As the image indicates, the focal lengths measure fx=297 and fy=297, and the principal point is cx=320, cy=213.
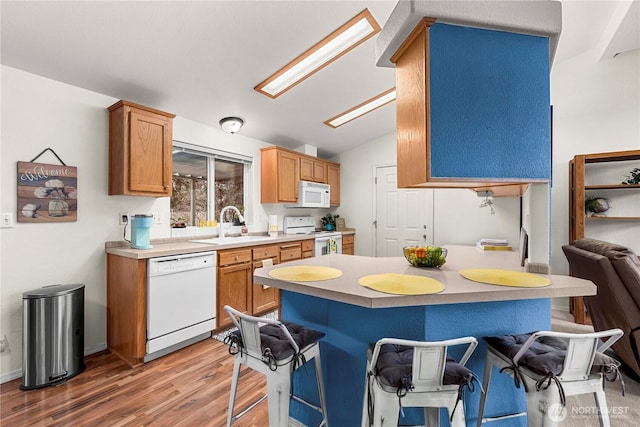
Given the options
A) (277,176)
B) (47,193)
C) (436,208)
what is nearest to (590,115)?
(436,208)

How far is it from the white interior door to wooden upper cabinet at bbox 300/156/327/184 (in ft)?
3.09

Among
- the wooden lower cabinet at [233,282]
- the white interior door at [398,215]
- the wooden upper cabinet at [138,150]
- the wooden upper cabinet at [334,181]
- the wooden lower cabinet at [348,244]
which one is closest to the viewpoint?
the wooden upper cabinet at [138,150]

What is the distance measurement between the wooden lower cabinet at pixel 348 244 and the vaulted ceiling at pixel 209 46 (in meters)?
2.24

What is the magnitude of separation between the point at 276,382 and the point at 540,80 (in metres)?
1.81

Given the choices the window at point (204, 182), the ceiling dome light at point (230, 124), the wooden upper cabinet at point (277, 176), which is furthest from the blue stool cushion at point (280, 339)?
the wooden upper cabinet at point (277, 176)

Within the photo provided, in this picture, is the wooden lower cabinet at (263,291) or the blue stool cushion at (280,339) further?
the wooden lower cabinet at (263,291)

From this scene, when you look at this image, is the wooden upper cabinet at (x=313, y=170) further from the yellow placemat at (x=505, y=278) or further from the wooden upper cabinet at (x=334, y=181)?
the yellow placemat at (x=505, y=278)

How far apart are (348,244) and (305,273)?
3.59 meters

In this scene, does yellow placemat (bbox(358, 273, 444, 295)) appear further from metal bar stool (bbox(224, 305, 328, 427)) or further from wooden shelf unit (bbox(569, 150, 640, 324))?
wooden shelf unit (bbox(569, 150, 640, 324))

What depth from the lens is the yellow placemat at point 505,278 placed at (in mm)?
1330

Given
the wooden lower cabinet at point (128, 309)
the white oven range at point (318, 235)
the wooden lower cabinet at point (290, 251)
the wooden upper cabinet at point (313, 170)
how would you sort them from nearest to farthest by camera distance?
the wooden lower cabinet at point (128, 309)
the wooden lower cabinet at point (290, 251)
the white oven range at point (318, 235)
the wooden upper cabinet at point (313, 170)

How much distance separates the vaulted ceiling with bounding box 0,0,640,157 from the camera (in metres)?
1.96

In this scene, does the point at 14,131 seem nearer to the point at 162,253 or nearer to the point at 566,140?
the point at 162,253

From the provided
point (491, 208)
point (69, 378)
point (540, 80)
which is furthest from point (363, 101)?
point (69, 378)
